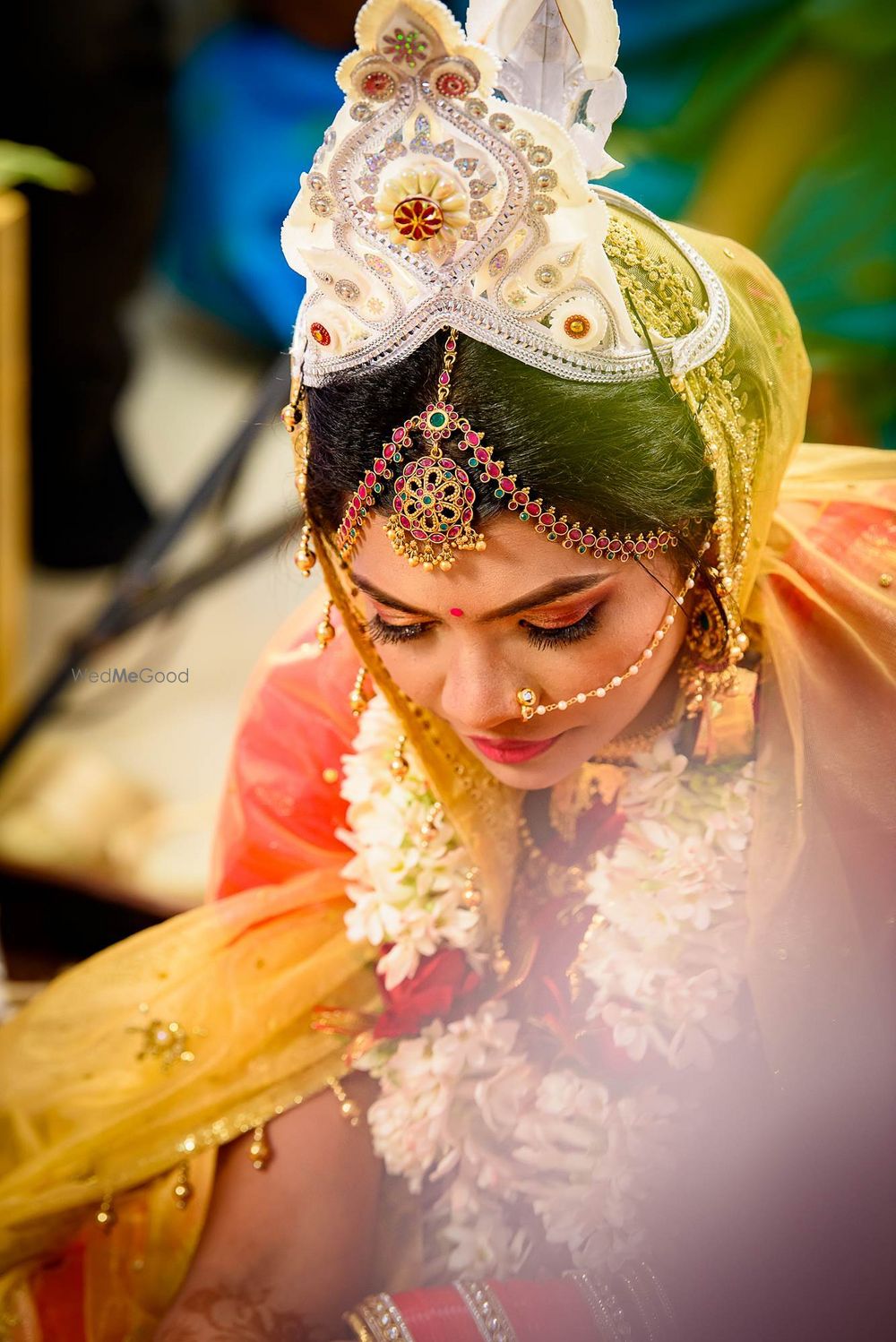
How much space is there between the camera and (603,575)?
2.77 ft

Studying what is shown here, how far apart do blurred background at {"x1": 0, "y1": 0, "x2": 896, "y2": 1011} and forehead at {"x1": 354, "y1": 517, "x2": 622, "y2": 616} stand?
239mm

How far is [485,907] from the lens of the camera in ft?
3.53

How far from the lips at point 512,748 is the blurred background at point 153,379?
0.25 m

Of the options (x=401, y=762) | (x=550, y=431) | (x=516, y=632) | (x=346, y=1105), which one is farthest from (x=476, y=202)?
(x=346, y=1105)

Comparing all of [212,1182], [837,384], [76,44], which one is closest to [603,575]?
[837,384]

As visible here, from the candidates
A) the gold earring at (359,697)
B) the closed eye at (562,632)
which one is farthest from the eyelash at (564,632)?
the gold earring at (359,697)

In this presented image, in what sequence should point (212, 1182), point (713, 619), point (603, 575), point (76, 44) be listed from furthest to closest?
point (76, 44) < point (212, 1182) < point (713, 619) < point (603, 575)

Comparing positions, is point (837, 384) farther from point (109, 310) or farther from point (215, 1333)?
point (109, 310)

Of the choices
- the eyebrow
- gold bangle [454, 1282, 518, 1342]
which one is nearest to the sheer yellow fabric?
the eyebrow

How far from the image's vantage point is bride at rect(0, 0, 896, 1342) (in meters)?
0.79

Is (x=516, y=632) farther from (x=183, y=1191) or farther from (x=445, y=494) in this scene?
(x=183, y=1191)

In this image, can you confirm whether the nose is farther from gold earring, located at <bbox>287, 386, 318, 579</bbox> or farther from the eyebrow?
gold earring, located at <bbox>287, 386, 318, 579</bbox>

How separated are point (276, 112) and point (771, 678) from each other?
1.39 m

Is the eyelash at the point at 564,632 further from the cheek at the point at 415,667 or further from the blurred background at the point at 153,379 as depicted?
the blurred background at the point at 153,379
